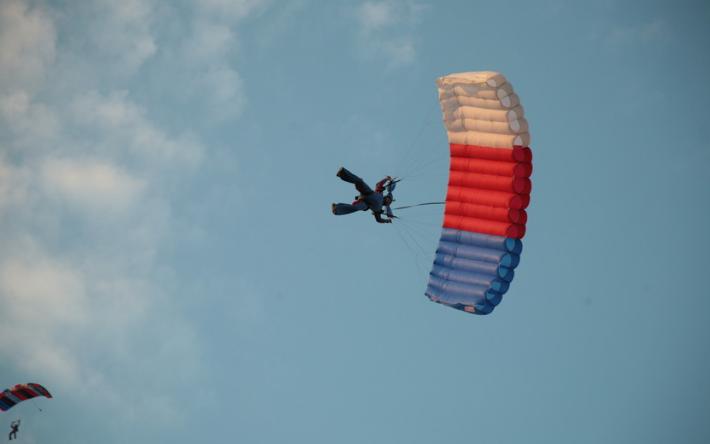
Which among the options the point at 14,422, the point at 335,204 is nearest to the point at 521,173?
the point at 335,204

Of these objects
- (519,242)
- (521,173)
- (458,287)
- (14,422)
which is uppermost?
(521,173)

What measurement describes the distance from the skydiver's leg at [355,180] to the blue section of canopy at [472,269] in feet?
8.03

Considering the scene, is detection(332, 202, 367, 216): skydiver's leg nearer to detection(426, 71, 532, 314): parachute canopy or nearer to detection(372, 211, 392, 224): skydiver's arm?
detection(372, 211, 392, 224): skydiver's arm

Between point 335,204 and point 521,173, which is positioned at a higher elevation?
point 521,173

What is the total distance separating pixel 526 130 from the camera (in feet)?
78.5

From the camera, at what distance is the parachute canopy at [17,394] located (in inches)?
1450

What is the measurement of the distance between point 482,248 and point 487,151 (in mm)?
2654

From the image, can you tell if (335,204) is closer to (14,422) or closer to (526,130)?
(526,130)

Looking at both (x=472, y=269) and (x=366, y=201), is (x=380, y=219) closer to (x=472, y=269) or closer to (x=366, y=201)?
(x=366, y=201)

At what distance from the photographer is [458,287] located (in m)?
24.0

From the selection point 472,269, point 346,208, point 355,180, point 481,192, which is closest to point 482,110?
point 481,192

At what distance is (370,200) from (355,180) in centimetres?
105

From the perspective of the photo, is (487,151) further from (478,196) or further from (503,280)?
(503,280)

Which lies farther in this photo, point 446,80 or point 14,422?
point 14,422
